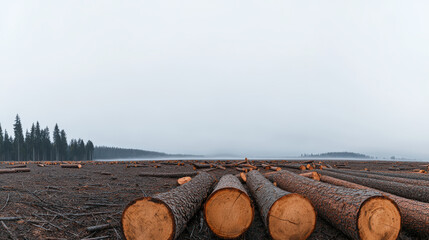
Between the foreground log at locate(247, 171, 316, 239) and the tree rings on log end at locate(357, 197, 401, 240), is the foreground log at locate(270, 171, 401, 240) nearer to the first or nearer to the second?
the tree rings on log end at locate(357, 197, 401, 240)

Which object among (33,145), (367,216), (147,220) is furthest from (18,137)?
(367,216)

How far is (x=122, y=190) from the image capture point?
270 inches

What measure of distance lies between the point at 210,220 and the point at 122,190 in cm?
494

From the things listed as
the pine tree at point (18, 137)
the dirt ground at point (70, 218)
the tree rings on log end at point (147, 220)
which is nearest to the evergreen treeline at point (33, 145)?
the pine tree at point (18, 137)

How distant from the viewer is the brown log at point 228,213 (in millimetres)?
3135

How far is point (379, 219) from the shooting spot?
110 inches

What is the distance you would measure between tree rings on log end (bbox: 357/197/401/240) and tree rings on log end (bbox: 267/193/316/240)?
64cm

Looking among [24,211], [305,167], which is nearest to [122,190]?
[24,211]

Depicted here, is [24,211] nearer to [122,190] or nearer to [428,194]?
[122,190]

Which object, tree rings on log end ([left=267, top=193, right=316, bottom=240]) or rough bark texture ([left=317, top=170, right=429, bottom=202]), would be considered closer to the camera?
tree rings on log end ([left=267, top=193, right=316, bottom=240])

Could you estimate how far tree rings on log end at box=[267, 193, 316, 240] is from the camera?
3.00 metres

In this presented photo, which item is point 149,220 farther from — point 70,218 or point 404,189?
point 404,189

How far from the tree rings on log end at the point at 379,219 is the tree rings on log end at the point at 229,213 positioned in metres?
1.58

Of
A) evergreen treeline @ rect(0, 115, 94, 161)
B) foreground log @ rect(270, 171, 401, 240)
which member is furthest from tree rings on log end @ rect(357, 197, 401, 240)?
evergreen treeline @ rect(0, 115, 94, 161)
